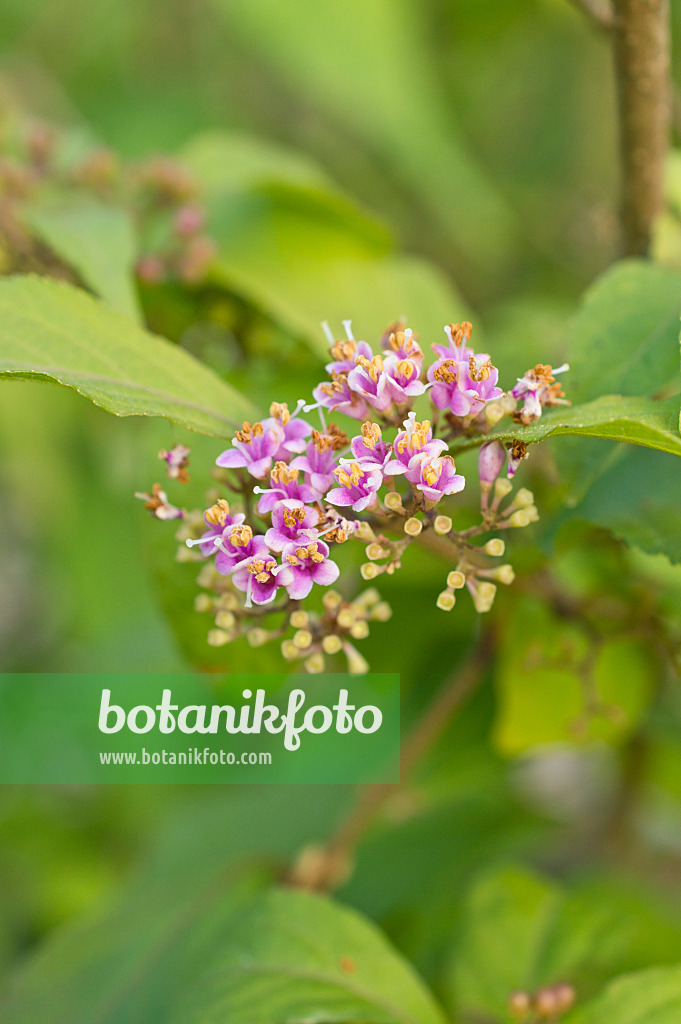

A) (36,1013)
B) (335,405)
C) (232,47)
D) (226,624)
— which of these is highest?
(232,47)

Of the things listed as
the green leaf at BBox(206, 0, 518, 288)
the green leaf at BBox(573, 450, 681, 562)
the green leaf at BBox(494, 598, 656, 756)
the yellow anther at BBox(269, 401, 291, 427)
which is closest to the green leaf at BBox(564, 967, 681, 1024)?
the green leaf at BBox(494, 598, 656, 756)

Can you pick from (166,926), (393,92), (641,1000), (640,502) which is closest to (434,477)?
(640,502)

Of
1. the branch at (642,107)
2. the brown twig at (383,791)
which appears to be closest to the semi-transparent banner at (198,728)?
the brown twig at (383,791)

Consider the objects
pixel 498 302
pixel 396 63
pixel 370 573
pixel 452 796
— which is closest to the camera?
pixel 370 573

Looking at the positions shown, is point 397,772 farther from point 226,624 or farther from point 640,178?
point 640,178

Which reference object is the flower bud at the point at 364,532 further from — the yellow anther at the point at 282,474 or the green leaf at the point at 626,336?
the green leaf at the point at 626,336

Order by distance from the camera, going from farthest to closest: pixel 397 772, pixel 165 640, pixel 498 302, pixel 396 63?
pixel 498 302
pixel 165 640
pixel 396 63
pixel 397 772

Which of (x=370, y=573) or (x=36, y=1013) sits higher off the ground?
(x=370, y=573)

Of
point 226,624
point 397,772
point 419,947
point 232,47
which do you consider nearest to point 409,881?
point 419,947
